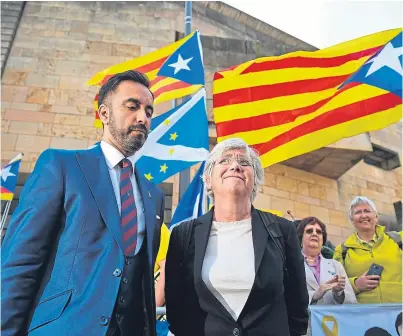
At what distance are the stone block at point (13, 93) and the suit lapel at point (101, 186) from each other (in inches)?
306

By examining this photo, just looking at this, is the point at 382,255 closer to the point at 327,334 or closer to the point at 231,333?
the point at 327,334

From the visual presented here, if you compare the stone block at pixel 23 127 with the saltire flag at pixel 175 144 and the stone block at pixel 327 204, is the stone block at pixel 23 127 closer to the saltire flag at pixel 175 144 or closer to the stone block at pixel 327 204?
the saltire flag at pixel 175 144

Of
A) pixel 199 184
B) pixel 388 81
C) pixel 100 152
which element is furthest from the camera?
pixel 199 184

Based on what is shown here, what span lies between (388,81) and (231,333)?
154 inches

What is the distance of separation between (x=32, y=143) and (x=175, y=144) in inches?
172

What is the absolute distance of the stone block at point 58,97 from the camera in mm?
8695

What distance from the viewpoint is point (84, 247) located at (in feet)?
5.02

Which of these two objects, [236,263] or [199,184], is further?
[199,184]

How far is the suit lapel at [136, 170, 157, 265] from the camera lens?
173cm

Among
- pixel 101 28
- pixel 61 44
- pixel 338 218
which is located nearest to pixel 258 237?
pixel 338 218

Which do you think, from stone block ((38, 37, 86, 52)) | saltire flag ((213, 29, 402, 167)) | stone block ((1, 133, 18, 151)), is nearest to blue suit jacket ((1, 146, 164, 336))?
saltire flag ((213, 29, 402, 167))

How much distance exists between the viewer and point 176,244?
2.10 meters

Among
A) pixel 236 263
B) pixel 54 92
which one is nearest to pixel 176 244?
pixel 236 263

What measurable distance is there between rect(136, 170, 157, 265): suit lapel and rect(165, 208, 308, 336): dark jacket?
1.01 ft
